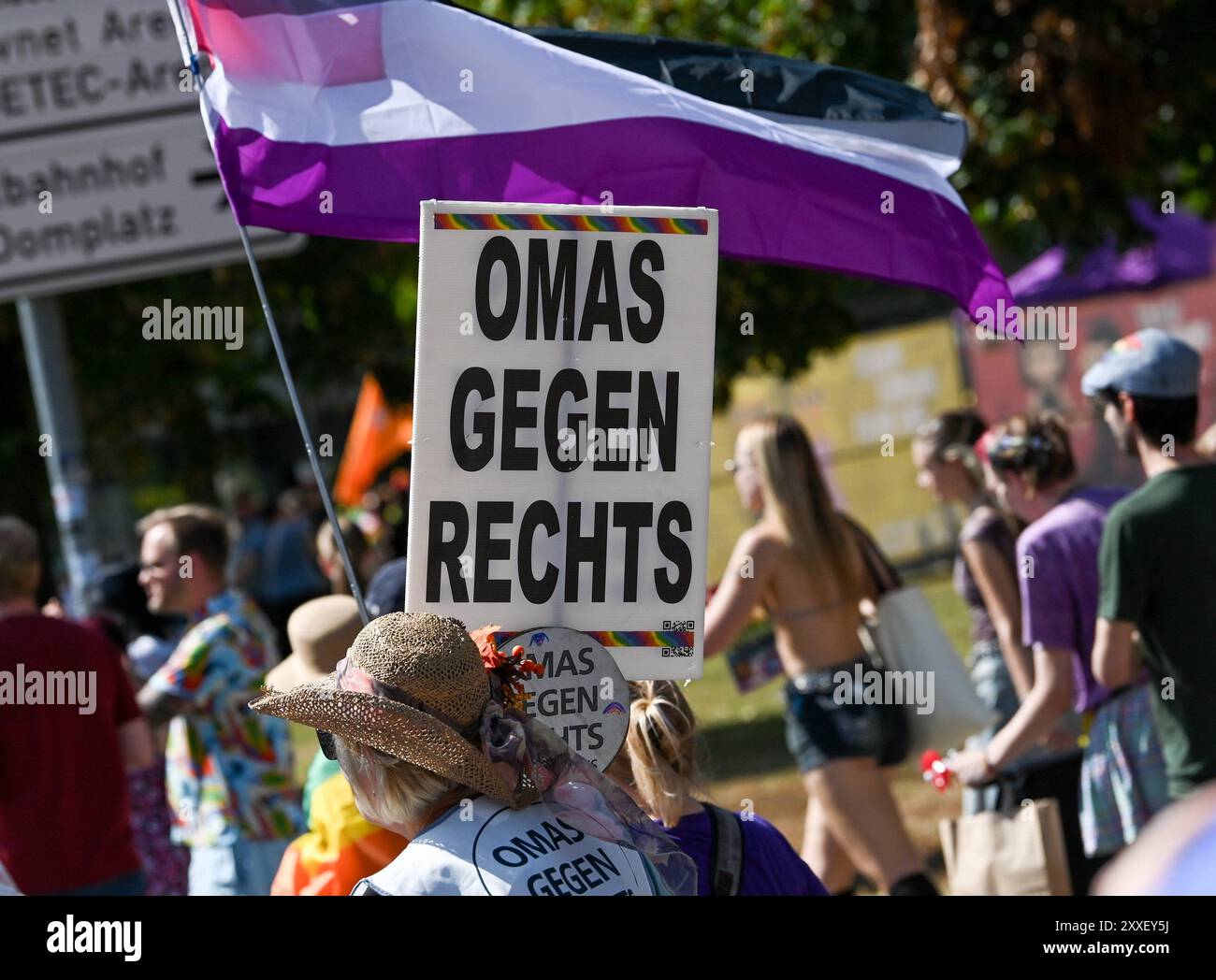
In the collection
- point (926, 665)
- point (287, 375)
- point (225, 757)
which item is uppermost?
point (287, 375)

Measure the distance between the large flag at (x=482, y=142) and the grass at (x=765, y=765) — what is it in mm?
1348

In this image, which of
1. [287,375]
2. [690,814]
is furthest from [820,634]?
[287,375]

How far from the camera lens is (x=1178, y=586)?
14.0ft

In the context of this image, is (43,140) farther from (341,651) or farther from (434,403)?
(434,403)

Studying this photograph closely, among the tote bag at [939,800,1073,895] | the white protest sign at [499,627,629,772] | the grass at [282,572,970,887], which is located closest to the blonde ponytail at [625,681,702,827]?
the white protest sign at [499,627,629,772]

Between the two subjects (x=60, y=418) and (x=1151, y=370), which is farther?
(x=60, y=418)

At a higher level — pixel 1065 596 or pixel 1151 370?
pixel 1151 370

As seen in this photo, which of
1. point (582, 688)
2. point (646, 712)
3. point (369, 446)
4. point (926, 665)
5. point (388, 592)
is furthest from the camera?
point (369, 446)

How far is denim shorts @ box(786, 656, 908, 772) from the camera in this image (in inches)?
229

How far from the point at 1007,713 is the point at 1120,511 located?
1850mm

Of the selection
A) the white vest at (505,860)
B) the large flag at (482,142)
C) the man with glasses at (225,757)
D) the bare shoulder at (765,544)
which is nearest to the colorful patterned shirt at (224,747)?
the man with glasses at (225,757)

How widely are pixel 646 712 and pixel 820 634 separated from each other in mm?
2465

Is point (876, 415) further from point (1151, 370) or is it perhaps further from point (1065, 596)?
point (1151, 370)

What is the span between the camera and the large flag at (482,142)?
13.0 feet
